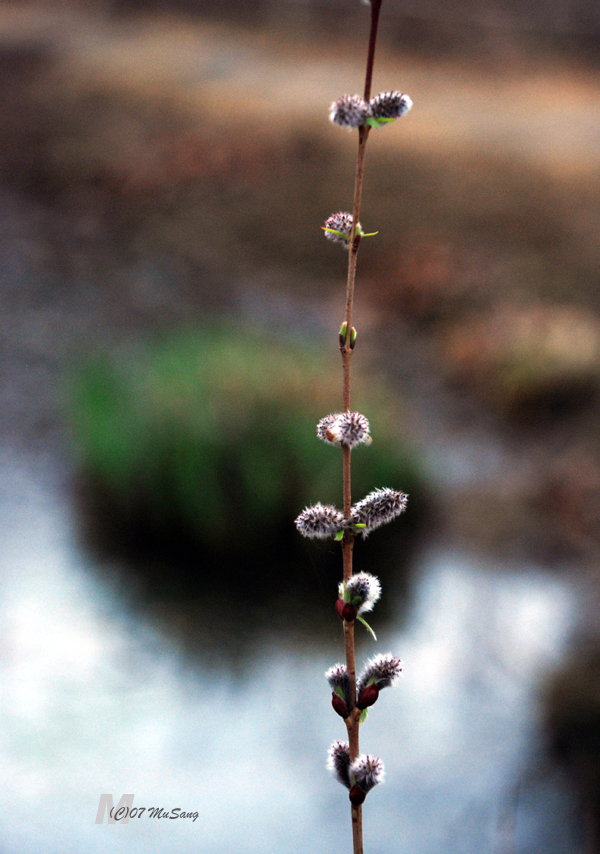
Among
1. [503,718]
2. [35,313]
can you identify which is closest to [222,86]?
[35,313]

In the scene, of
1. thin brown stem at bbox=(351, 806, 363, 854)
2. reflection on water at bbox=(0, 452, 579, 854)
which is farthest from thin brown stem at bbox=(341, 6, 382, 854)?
reflection on water at bbox=(0, 452, 579, 854)

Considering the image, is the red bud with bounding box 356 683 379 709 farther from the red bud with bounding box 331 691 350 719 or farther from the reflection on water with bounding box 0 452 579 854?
the reflection on water with bounding box 0 452 579 854

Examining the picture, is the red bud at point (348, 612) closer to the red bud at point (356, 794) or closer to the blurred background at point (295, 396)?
the red bud at point (356, 794)

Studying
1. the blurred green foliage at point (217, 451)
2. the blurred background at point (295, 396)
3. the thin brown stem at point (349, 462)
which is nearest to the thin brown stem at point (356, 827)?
the thin brown stem at point (349, 462)

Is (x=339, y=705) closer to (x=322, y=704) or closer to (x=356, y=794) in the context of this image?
(x=356, y=794)

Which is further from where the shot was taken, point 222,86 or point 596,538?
point 222,86

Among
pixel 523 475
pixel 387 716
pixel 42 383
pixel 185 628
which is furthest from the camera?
pixel 42 383

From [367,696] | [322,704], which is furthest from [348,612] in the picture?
[322,704]

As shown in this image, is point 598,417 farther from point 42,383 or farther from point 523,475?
point 42,383
